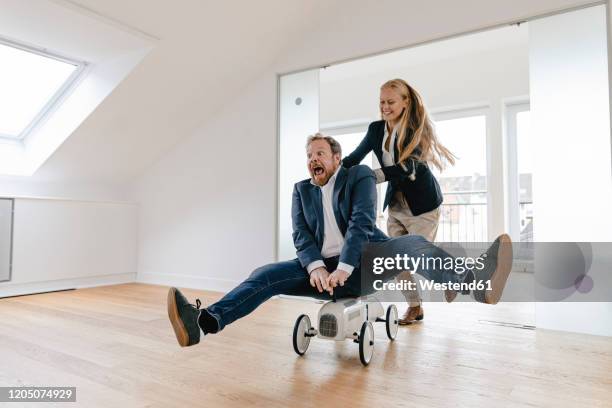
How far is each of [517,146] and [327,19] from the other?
2.41 meters

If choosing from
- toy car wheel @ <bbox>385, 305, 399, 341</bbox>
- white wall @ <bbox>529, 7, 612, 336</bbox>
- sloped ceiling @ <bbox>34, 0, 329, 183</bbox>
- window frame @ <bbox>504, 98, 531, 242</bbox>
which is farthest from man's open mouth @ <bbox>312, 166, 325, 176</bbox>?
window frame @ <bbox>504, 98, 531, 242</bbox>

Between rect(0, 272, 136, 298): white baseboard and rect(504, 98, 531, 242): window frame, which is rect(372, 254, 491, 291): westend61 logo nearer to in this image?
rect(0, 272, 136, 298): white baseboard

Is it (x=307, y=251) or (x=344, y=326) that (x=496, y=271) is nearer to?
(x=344, y=326)

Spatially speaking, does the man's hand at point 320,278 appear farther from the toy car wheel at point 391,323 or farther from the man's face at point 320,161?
the toy car wheel at point 391,323

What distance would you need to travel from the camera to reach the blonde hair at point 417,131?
219 cm

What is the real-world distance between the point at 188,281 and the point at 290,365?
2.24 metres

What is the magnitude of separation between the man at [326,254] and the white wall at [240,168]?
135cm

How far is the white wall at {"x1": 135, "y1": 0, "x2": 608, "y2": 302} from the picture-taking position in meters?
2.69

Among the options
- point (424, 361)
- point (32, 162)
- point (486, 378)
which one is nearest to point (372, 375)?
point (424, 361)

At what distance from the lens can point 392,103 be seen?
2.22 m

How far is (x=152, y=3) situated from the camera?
2.52 metres

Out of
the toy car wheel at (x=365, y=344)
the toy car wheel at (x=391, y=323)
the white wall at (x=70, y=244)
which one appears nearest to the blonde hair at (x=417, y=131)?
the toy car wheel at (x=391, y=323)

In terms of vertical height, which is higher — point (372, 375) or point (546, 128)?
point (546, 128)

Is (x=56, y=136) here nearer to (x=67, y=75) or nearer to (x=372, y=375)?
(x=67, y=75)
